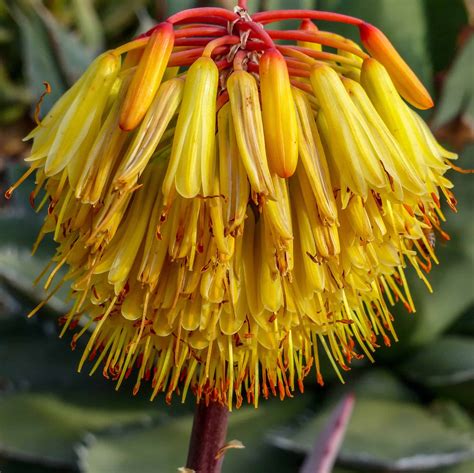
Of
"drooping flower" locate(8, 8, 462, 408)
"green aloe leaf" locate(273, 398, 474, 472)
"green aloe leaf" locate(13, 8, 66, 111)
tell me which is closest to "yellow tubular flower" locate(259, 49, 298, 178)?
"drooping flower" locate(8, 8, 462, 408)

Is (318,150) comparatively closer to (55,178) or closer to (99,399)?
(55,178)

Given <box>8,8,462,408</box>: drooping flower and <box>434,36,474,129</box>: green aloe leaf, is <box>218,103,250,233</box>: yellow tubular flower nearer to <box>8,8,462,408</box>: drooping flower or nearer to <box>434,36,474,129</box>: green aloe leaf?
<box>8,8,462,408</box>: drooping flower

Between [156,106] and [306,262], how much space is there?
7.1 inches

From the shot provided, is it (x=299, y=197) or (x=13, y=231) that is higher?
(x=299, y=197)

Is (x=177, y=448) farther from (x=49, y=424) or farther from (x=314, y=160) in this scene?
(x=314, y=160)

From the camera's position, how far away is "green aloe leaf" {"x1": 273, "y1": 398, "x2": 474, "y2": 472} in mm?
1303

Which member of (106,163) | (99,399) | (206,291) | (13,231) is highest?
(106,163)

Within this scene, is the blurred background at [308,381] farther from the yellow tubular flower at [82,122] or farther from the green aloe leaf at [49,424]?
the yellow tubular flower at [82,122]

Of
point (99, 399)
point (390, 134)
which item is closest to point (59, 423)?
→ point (99, 399)

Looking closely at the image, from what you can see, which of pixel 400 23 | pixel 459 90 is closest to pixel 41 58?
pixel 400 23

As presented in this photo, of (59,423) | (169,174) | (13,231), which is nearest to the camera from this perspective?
(169,174)

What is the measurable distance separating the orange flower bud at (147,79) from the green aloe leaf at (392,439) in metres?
0.85

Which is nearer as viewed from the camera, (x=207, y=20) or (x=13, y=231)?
(x=207, y=20)

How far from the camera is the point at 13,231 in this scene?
1.78 metres
